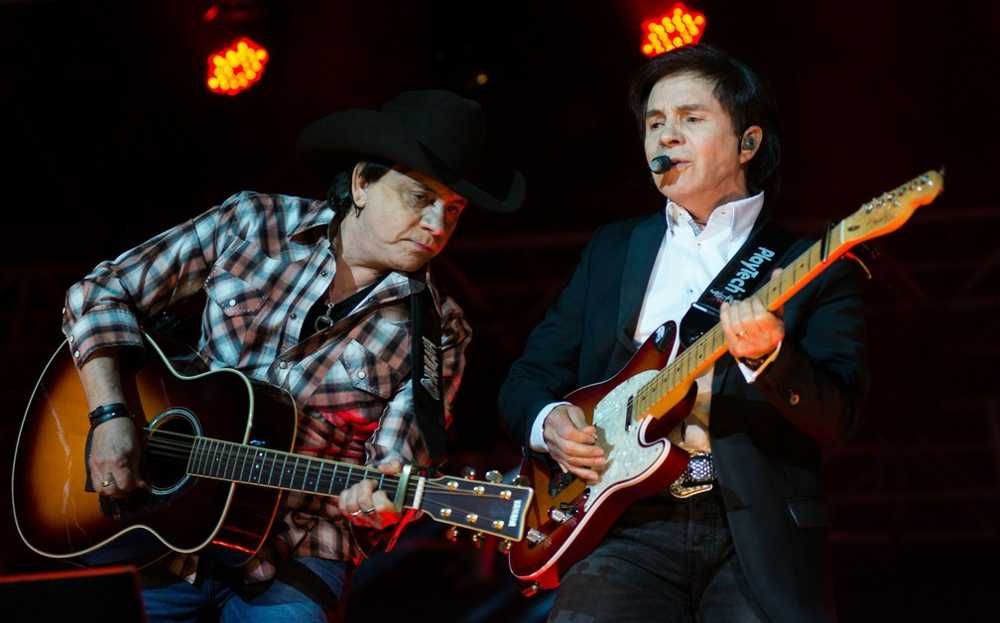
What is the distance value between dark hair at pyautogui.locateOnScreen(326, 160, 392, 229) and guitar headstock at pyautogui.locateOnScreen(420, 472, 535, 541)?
44.4 inches

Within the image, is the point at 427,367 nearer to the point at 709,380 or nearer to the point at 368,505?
the point at 368,505

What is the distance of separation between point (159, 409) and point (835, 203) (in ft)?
19.4

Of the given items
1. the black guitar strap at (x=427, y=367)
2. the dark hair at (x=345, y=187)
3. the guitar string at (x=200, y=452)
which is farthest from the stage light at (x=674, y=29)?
the guitar string at (x=200, y=452)

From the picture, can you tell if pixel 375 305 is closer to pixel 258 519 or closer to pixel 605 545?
pixel 258 519

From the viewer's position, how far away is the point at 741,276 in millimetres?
3162

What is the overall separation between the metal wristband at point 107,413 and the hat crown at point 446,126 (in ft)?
4.32

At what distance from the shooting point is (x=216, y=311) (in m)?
3.73

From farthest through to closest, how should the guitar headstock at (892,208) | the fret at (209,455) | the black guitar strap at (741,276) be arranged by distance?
the fret at (209,455) < the black guitar strap at (741,276) < the guitar headstock at (892,208)

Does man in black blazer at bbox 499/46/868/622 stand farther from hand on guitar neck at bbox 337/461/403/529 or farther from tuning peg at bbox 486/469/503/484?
hand on guitar neck at bbox 337/461/403/529

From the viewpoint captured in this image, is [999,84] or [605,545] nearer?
[605,545]

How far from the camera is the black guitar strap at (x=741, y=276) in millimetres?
3045

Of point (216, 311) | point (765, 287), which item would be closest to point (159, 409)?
point (216, 311)

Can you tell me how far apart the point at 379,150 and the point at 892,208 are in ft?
5.89

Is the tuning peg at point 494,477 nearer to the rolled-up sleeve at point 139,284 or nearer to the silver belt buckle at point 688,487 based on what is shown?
the silver belt buckle at point 688,487
